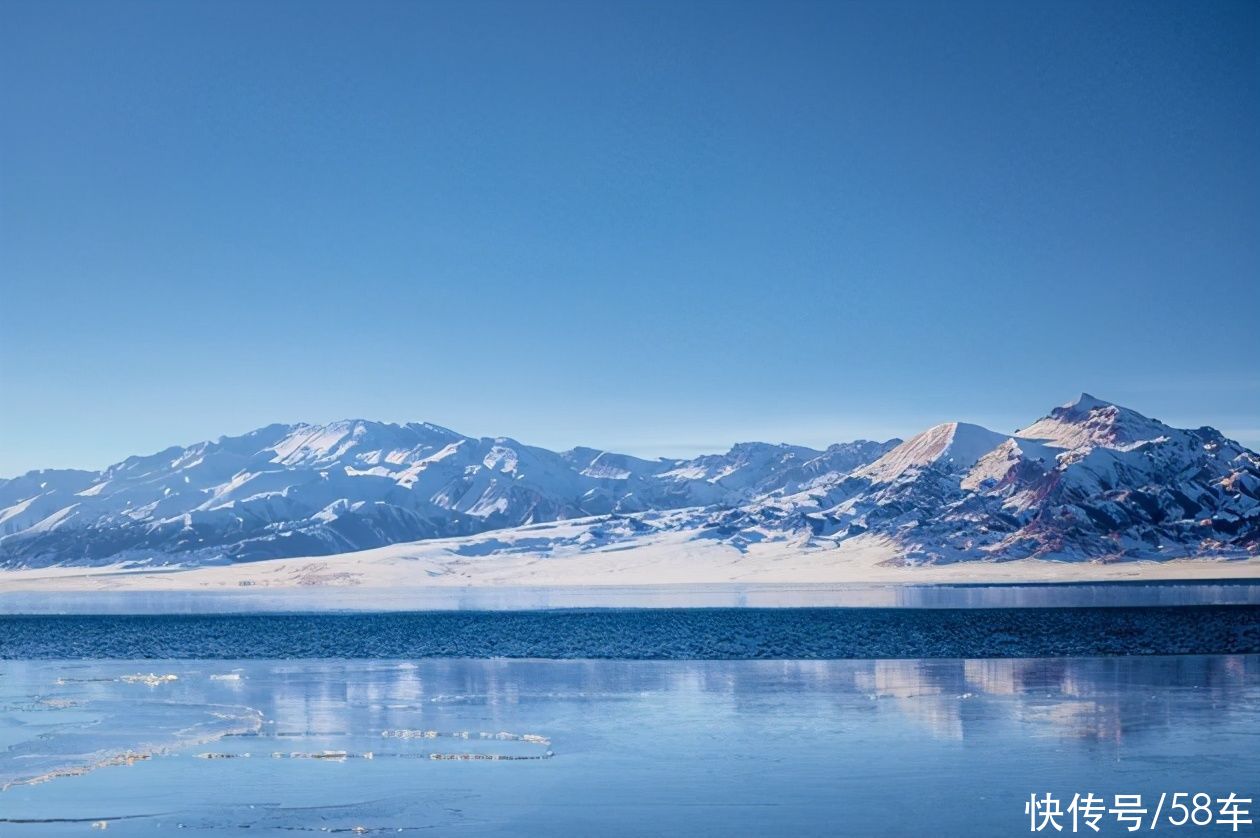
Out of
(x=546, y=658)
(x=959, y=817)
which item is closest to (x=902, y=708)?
(x=959, y=817)

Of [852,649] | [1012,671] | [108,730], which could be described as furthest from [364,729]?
[852,649]

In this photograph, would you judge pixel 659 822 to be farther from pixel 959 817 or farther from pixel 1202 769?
pixel 1202 769

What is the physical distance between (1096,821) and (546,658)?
43639mm

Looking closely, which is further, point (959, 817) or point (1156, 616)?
point (1156, 616)

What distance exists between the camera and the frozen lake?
22.4 metres

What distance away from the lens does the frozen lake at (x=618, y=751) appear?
22.4m

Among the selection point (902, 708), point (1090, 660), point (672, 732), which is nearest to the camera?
point (672, 732)

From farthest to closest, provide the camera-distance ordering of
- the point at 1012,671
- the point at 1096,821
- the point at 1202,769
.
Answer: the point at 1012,671 → the point at 1202,769 → the point at 1096,821

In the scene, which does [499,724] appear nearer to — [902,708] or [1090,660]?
[902,708]

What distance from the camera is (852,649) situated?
68.2 metres

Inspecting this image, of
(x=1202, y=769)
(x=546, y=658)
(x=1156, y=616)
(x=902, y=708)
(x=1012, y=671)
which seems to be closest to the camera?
(x=1202, y=769)

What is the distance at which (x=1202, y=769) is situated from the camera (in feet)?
83.7

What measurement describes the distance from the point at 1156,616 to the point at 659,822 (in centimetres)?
10045

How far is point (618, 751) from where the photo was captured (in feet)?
95.2
